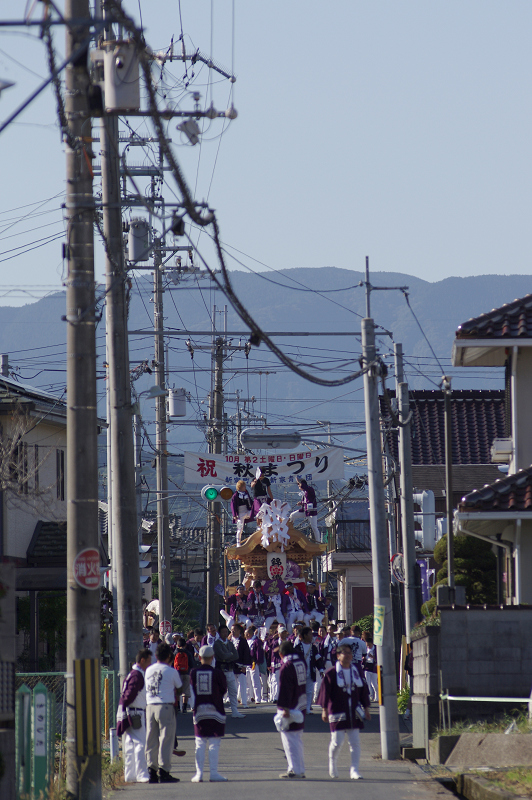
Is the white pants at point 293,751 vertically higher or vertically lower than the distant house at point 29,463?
lower

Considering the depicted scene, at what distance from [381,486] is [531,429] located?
4705 mm

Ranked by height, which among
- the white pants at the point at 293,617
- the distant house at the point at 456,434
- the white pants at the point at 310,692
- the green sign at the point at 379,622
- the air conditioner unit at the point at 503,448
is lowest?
the white pants at the point at 310,692

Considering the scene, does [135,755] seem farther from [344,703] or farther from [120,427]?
[120,427]

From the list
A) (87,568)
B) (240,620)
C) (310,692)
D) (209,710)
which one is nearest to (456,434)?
(240,620)

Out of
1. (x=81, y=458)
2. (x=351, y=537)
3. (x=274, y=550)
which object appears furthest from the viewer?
(x=351, y=537)

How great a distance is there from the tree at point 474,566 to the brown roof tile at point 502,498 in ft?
20.6

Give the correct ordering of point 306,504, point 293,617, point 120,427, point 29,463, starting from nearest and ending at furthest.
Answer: point 120,427
point 29,463
point 293,617
point 306,504

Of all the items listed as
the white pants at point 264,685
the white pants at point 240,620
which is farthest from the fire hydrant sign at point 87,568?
the white pants at point 240,620

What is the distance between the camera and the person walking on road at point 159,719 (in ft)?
44.0

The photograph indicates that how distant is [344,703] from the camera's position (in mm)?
13812

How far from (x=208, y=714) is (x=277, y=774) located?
1.22 m

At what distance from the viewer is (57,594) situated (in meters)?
29.4

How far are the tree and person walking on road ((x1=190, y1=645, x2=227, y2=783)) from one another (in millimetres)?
9954

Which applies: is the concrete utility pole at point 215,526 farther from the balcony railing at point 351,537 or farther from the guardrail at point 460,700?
the guardrail at point 460,700
